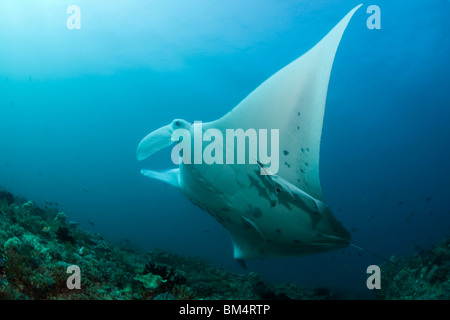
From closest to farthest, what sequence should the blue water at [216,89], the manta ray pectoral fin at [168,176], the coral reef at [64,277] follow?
the coral reef at [64,277], the manta ray pectoral fin at [168,176], the blue water at [216,89]

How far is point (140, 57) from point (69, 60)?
1037 cm

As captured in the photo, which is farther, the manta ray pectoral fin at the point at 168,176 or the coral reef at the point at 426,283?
the coral reef at the point at 426,283

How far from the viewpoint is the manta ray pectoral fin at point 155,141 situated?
4.07 meters

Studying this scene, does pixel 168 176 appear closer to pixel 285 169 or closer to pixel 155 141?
pixel 155 141

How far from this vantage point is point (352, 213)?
73.9 m

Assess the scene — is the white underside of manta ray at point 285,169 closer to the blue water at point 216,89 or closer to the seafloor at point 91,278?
the seafloor at point 91,278

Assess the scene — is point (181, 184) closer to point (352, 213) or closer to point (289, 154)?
point (289, 154)

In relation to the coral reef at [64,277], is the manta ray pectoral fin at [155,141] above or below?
above

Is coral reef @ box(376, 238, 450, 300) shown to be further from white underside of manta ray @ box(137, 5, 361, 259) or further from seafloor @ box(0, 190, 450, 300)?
white underside of manta ray @ box(137, 5, 361, 259)

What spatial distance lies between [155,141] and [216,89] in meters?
29.9

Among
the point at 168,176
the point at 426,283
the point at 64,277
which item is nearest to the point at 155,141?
the point at 168,176

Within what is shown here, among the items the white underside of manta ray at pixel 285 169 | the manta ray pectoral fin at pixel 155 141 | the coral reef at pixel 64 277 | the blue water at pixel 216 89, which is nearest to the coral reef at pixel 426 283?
the white underside of manta ray at pixel 285 169

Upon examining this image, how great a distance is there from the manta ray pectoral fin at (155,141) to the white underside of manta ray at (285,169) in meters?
0.03

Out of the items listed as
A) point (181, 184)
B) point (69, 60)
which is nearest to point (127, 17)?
point (69, 60)
